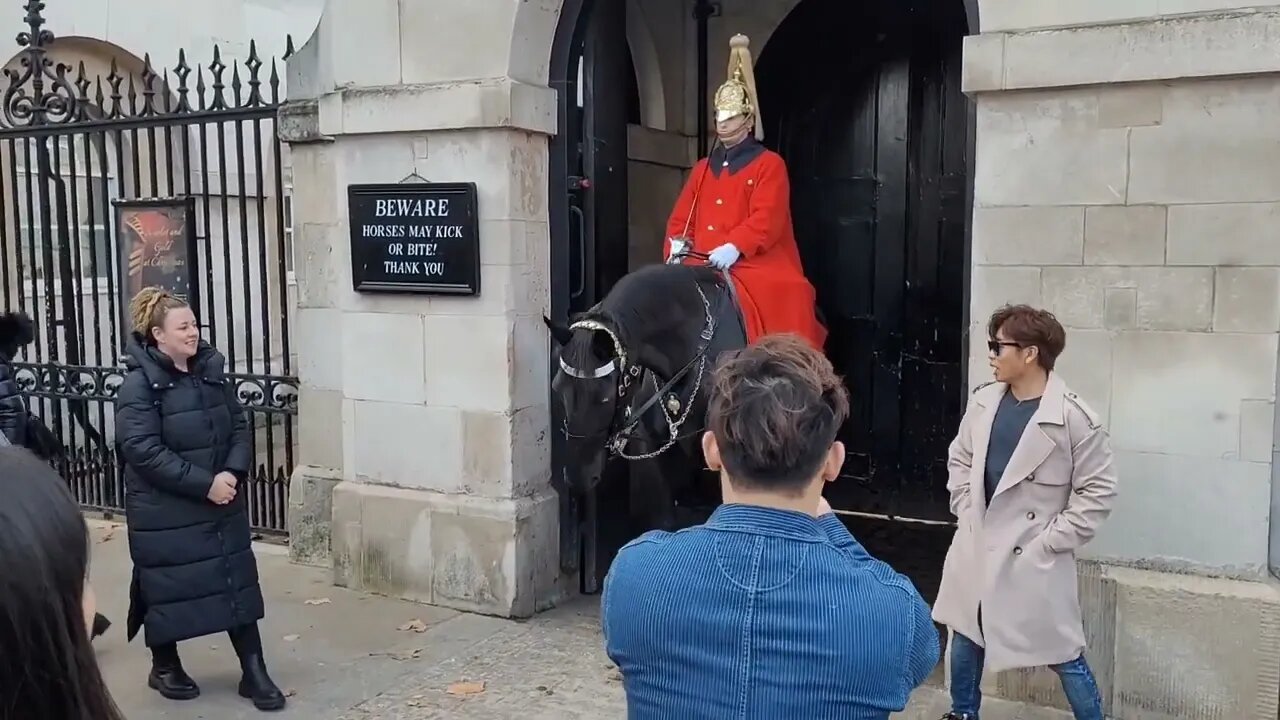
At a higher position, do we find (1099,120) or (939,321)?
(1099,120)

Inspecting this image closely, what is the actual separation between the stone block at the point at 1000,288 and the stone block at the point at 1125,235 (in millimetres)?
223

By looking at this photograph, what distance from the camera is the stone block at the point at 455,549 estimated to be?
5.70 m

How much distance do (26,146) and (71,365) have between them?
1610 mm

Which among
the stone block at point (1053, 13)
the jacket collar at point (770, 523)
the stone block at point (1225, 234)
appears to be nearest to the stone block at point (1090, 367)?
the stone block at point (1225, 234)

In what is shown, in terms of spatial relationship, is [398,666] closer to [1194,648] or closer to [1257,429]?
[1194,648]

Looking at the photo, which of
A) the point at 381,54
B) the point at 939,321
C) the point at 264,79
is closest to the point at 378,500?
the point at 381,54

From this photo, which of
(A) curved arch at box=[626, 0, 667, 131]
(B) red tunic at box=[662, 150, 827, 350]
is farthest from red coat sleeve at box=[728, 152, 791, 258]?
(A) curved arch at box=[626, 0, 667, 131]

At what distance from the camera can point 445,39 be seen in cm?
576

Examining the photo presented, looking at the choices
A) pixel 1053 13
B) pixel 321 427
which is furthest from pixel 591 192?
pixel 1053 13

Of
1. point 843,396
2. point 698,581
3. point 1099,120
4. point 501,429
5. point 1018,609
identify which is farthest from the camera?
point 501,429

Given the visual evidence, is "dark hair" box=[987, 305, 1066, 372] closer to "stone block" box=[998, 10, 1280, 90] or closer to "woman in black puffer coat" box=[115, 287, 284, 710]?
"stone block" box=[998, 10, 1280, 90]

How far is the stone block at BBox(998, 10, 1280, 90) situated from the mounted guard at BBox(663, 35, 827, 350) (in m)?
1.36

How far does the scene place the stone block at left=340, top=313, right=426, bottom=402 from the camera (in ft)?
19.4

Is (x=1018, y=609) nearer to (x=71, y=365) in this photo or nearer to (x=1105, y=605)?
(x=1105, y=605)
